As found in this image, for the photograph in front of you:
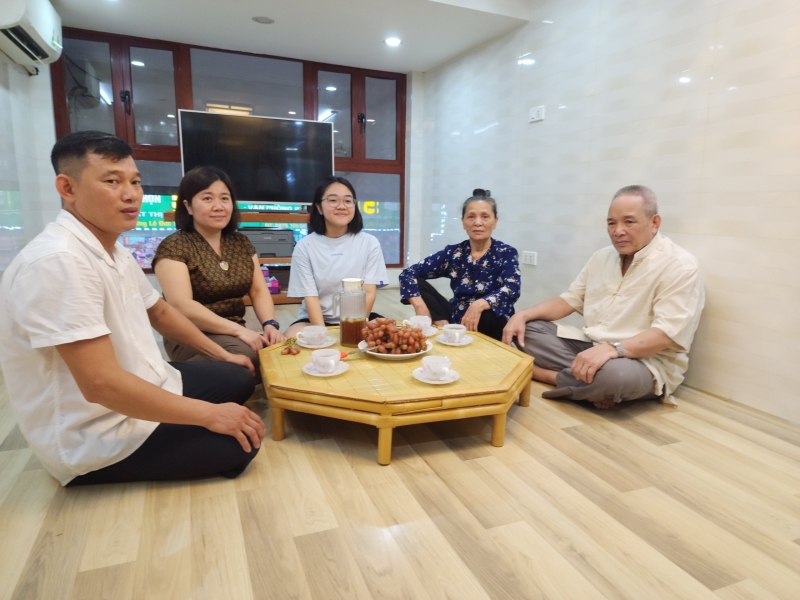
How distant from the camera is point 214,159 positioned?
4609mm

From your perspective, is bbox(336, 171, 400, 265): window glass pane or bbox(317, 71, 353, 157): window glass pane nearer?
bbox(317, 71, 353, 157): window glass pane

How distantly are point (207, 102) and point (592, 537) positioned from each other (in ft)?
16.3

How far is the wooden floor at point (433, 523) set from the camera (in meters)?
1.14

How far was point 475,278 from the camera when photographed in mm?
2799

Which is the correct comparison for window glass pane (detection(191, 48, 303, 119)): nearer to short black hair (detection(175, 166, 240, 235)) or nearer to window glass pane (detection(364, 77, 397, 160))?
window glass pane (detection(364, 77, 397, 160))

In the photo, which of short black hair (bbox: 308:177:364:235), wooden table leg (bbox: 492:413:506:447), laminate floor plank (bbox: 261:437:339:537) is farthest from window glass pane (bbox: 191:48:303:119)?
wooden table leg (bbox: 492:413:506:447)

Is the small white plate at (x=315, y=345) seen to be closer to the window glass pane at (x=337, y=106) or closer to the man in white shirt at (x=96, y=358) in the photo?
the man in white shirt at (x=96, y=358)

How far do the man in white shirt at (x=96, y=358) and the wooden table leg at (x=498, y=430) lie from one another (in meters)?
0.85

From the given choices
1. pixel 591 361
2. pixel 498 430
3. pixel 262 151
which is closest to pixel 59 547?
pixel 498 430

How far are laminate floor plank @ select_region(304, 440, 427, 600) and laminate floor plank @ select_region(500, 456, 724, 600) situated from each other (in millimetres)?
407

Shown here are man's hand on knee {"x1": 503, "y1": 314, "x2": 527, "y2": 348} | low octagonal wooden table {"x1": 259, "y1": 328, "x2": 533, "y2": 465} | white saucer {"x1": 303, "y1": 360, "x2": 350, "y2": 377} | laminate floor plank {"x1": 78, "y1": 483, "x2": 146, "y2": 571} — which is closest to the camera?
laminate floor plank {"x1": 78, "y1": 483, "x2": 146, "y2": 571}

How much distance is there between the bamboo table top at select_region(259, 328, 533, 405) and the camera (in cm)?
164

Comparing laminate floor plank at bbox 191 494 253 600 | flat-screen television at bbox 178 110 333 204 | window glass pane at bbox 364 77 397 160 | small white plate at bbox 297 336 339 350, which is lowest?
laminate floor plank at bbox 191 494 253 600

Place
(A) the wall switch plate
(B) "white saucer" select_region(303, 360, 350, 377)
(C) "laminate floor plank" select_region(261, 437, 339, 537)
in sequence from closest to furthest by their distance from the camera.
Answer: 1. (C) "laminate floor plank" select_region(261, 437, 339, 537)
2. (B) "white saucer" select_region(303, 360, 350, 377)
3. (A) the wall switch plate
